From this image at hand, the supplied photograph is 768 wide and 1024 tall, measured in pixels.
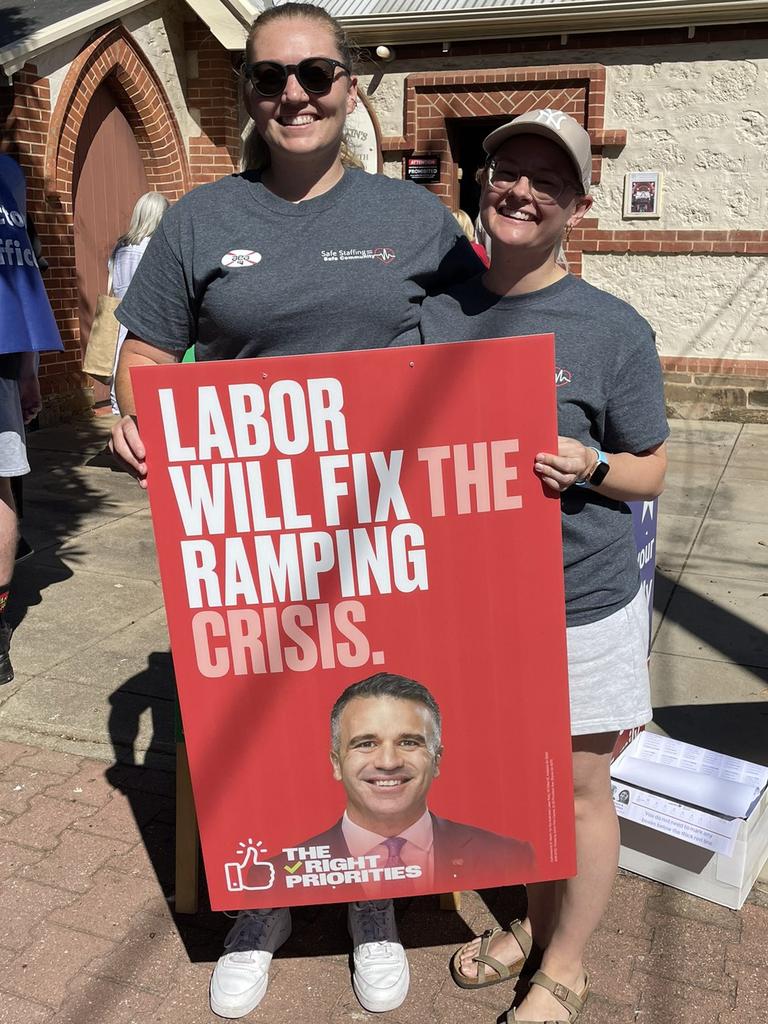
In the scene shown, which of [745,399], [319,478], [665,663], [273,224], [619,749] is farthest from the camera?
[745,399]

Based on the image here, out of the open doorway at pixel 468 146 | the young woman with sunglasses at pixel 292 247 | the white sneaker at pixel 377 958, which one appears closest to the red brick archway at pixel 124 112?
the open doorway at pixel 468 146

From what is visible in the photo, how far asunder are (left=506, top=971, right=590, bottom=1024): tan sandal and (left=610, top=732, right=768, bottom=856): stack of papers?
0.60 m

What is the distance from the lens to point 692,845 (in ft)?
9.06

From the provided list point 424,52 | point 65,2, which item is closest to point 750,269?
point 424,52

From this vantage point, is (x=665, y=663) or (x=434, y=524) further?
(x=665, y=663)

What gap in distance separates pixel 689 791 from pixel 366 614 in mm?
1347

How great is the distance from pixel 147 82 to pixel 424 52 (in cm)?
283

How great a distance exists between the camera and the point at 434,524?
2.03m

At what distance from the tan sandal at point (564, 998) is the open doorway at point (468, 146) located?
8744mm

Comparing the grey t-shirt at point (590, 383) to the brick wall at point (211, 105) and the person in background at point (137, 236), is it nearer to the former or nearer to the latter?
the person in background at point (137, 236)

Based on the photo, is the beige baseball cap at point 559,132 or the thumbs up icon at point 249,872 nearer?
the beige baseball cap at point 559,132

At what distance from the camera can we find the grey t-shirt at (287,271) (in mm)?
2123

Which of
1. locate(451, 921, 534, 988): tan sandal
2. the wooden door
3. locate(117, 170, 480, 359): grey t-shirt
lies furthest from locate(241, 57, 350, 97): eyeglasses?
the wooden door

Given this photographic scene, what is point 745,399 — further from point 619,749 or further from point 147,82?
point 619,749
